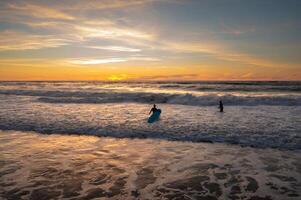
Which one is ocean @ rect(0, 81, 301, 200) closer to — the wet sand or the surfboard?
the wet sand

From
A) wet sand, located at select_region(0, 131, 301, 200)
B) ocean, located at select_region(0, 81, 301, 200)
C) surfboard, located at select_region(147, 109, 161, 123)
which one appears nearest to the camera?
wet sand, located at select_region(0, 131, 301, 200)

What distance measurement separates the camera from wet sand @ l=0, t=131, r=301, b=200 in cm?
650

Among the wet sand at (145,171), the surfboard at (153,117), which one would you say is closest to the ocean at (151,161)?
the wet sand at (145,171)

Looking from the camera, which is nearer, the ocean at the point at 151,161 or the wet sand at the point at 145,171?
the wet sand at the point at 145,171

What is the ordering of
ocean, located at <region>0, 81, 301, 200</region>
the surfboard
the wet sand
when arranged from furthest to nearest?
the surfboard < ocean, located at <region>0, 81, 301, 200</region> < the wet sand

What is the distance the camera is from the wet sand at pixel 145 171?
6.50m

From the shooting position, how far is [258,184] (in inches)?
275

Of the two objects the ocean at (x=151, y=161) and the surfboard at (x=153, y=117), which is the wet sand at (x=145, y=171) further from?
the surfboard at (x=153, y=117)

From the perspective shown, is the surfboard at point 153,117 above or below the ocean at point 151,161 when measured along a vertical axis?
above

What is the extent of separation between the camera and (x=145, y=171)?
7953 millimetres

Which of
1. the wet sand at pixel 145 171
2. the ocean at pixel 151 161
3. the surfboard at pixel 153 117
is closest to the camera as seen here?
the wet sand at pixel 145 171

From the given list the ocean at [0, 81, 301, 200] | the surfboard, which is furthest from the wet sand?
the surfboard

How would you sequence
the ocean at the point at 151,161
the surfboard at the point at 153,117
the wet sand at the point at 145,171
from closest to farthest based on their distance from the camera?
1. the wet sand at the point at 145,171
2. the ocean at the point at 151,161
3. the surfboard at the point at 153,117

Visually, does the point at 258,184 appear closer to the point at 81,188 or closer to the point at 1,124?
the point at 81,188
